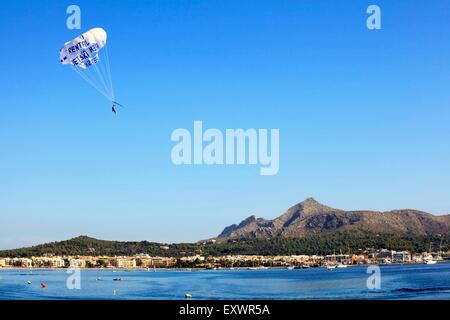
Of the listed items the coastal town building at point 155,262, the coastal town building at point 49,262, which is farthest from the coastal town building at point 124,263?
the coastal town building at point 49,262

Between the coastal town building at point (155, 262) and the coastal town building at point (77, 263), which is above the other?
the coastal town building at point (77, 263)

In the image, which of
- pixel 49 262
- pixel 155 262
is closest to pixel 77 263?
pixel 49 262

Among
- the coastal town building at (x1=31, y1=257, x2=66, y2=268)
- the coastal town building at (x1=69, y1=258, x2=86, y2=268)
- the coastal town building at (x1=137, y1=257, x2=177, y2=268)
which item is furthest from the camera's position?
the coastal town building at (x1=137, y1=257, x2=177, y2=268)

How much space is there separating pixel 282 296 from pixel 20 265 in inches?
5017

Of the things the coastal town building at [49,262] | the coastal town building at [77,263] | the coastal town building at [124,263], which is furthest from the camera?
the coastal town building at [124,263]

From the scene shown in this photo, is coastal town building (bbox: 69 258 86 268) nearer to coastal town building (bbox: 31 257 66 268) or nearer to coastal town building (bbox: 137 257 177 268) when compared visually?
coastal town building (bbox: 31 257 66 268)

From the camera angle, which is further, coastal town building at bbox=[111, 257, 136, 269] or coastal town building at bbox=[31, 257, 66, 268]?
coastal town building at bbox=[111, 257, 136, 269]

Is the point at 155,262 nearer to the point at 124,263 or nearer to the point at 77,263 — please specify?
the point at 124,263

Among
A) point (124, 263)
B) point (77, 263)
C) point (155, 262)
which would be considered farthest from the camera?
point (155, 262)

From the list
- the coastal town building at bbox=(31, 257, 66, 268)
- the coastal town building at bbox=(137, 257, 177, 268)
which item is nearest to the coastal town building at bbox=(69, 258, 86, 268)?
the coastal town building at bbox=(31, 257, 66, 268)

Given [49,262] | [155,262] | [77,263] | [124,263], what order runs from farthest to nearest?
[155,262] → [49,262] → [124,263] → [77,263]

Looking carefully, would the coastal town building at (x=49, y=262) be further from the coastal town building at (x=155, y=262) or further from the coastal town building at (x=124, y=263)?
Answer: the coastal town building at (x=155, y=262)
